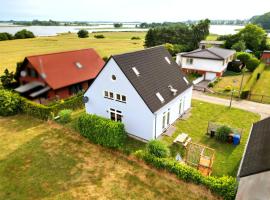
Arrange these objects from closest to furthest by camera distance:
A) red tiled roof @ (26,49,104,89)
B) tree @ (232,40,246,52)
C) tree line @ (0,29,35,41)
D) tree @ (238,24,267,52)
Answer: red tiled roof @ (26,49,104,89) < tree @ (232,40,246,52) < tree @ (238,24,267,52) < tree line @ (0,29,35,41)

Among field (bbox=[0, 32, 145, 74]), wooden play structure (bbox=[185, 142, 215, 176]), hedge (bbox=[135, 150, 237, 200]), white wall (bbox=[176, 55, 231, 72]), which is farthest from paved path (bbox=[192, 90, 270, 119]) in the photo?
field (bbox=[0, 32, 145, 74])

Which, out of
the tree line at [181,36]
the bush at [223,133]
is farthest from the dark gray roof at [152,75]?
the tree line at [181,36]

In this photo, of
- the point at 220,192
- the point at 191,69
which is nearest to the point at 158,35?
the point at 191,69

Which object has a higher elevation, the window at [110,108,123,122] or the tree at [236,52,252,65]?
the tree at [236,52,252,65]

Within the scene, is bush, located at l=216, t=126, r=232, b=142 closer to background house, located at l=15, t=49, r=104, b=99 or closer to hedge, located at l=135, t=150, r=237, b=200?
hedge, located at l=135, t=150, r=237, b=200

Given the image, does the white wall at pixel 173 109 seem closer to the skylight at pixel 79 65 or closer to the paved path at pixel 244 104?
the paved path at pixel 244 104

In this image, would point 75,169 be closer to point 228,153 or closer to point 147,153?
point 147,153
